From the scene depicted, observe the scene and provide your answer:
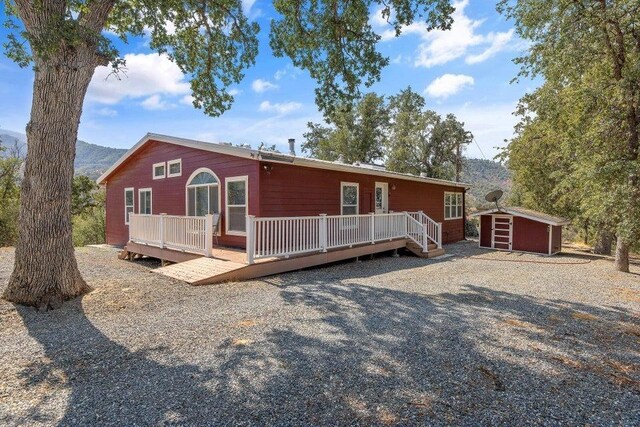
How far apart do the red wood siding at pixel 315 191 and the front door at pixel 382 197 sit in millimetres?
198

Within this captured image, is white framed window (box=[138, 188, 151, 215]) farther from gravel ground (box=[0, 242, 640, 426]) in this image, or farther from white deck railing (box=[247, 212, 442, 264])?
white deck railing (box=[247, 212, 442, 264])

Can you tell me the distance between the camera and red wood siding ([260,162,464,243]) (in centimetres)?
885

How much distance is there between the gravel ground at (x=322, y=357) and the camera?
2490mm

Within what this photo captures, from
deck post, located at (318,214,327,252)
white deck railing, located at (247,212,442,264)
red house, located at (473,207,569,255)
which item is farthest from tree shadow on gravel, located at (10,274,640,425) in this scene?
red house, located at (473,207,569,255)

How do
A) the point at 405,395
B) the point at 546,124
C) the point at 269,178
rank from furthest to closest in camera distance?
1. the point at 546,124
2. the point at 269,178
3. the point at 405,395

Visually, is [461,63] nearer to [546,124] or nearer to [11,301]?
[546,124]

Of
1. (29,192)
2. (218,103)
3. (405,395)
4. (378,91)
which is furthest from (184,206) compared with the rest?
(378,91)

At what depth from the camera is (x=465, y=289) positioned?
6453 mm

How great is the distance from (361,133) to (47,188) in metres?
24.5

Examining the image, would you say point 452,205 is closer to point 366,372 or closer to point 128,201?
point 128,201

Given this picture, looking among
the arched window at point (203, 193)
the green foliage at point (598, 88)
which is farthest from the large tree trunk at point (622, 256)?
the arched window at point (203, 193)

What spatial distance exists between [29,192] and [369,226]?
760 cm

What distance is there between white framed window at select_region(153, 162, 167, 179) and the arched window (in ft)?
5.22

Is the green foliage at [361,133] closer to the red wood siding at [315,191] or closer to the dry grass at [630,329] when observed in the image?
the red wood siding at [315,191]
